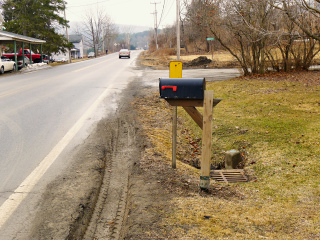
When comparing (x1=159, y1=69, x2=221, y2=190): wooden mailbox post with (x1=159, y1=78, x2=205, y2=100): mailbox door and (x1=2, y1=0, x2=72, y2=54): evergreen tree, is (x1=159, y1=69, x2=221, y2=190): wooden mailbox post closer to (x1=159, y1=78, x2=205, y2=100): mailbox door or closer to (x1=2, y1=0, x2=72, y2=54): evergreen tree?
(x1=159, y1=78, x2=205, y2=100): mailbox door

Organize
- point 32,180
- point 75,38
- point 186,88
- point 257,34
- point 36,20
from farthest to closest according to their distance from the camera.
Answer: point 75,38
point 36,20
point 257,34
point 32,180
point 186,88

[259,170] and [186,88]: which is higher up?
[186,88]

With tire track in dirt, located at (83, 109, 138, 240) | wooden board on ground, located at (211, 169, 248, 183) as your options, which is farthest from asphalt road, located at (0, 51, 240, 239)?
wooden board on ground, located at (211, 169, 248, 183)

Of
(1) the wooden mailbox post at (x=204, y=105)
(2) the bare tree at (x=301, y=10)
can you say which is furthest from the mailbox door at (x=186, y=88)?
(2) the bare tree at (x=301, y=10)

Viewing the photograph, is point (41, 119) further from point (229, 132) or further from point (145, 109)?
point (229, 132)

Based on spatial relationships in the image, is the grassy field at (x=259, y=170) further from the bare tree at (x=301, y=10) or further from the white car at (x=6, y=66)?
the white car at (x=6, y=66)

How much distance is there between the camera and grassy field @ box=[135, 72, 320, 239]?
3.59m

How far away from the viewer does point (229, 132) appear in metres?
7.86

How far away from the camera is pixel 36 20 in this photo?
41844 mm

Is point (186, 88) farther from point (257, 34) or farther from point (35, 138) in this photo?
point (257, 34)

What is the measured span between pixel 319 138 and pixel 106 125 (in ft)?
15.3

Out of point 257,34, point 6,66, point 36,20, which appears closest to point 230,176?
point 257,34

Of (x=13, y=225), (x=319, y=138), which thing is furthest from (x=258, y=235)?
(x=319, y=138)

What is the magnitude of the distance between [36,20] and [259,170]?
4200 cm
